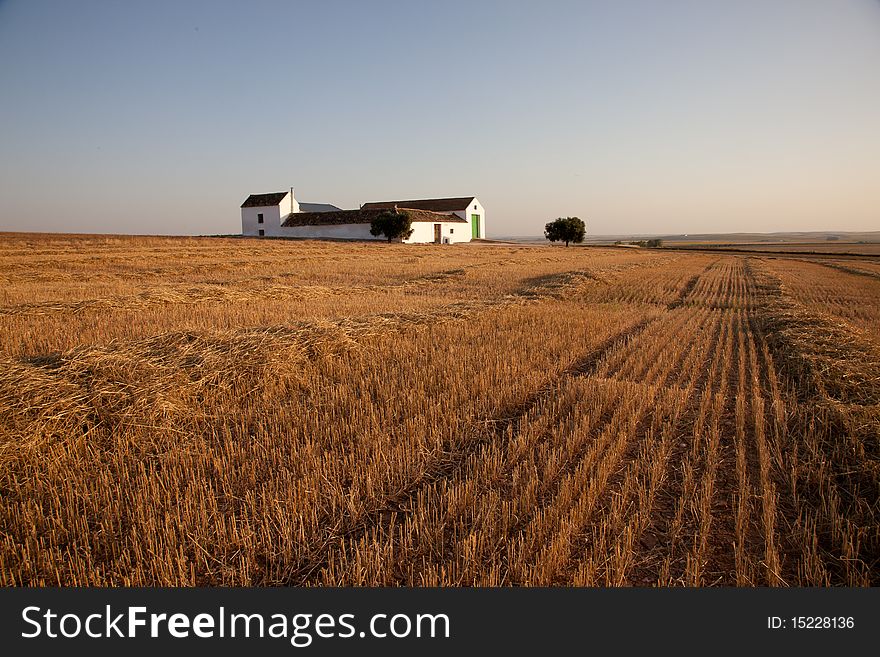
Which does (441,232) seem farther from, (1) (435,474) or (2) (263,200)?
(1) (435,474)

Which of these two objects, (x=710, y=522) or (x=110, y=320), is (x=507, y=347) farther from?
(x=110, y=320)

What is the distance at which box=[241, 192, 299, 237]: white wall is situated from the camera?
57.1m

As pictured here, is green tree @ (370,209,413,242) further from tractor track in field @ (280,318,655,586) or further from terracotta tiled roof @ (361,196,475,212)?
tractor track in field @ (280,318,655,586)

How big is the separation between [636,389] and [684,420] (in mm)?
766

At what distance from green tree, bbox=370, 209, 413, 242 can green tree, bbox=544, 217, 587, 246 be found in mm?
26267

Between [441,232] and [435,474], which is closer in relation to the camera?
[435,474]

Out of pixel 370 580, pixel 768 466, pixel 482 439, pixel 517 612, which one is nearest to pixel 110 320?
pixel 482 439

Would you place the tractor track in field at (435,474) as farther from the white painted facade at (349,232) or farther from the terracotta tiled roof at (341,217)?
the terracotta tiled roof at (341,217)

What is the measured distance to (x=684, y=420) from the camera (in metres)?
5.04

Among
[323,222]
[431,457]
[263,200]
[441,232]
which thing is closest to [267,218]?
[263,200]

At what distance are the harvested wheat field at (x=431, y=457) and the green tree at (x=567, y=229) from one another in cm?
6078

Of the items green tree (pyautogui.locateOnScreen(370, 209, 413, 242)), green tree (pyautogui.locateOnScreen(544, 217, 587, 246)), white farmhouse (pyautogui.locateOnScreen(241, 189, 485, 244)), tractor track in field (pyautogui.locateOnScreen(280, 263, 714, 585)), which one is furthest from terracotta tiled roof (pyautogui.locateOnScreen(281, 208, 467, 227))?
tractor track in field (pyautogui.locateOnScreen(280, 263, 714, 585))

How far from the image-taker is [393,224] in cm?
5016

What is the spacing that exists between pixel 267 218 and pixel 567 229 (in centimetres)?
4050
